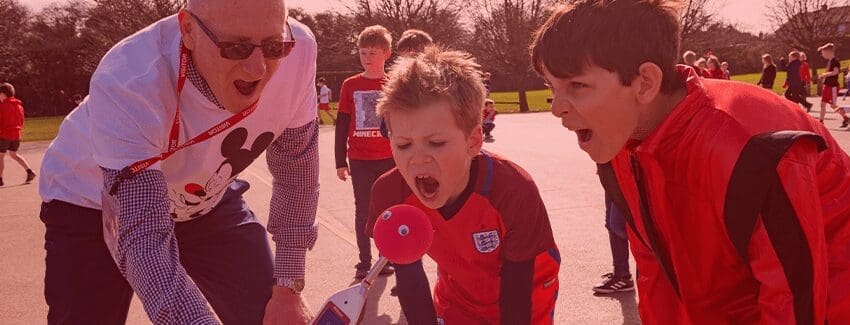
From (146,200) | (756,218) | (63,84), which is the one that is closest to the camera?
(756,218)

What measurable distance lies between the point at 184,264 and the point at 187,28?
3.94 feet

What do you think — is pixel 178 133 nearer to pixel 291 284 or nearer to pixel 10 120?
pixel 291 284

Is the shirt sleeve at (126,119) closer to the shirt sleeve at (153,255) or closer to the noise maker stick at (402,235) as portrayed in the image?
the shirt sleeve at (153,255)

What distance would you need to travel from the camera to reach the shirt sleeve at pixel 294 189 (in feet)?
10.7

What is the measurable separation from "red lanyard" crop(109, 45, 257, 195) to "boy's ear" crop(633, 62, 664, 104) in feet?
4.64

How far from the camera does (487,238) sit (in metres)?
3.11

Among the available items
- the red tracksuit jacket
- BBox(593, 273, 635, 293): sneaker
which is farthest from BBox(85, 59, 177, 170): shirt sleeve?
BBox(593, 273, 635, 293): sneaker

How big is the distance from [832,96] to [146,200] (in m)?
20.3

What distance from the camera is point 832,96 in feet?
62.2

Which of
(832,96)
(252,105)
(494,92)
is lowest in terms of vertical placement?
(494,92)

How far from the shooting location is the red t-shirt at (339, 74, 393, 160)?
21.3ft

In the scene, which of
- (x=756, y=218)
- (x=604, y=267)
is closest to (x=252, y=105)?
(x=756, y=218)

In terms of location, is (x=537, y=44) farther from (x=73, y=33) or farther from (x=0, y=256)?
(x=73, y=33)

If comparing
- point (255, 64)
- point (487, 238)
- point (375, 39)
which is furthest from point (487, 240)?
point (375, 39)
